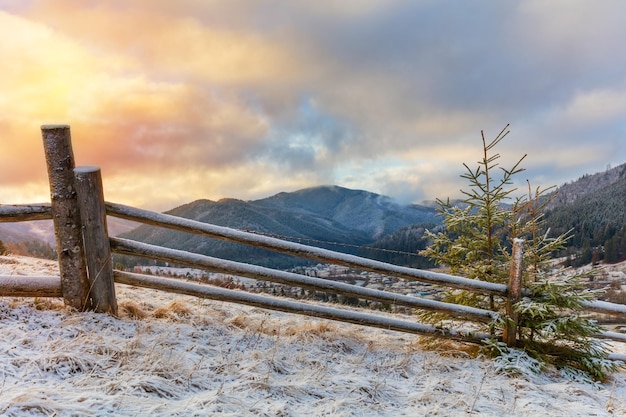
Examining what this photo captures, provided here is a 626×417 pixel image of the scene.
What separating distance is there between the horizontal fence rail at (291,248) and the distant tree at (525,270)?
0.45 metres

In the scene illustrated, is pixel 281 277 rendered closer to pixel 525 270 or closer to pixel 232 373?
pixel 232 373

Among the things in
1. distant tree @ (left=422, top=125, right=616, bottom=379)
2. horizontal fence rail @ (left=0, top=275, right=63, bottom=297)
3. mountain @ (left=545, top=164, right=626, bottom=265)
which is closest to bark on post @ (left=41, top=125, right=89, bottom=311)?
horizontal fence rail @ (left=0, top=275, right=63, bottom=297)

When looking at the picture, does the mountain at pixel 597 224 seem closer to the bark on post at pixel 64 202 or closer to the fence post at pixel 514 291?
the fence post at pixel 514 291

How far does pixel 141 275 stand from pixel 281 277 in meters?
1.63

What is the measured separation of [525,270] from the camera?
211 inches

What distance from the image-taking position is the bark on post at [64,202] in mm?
3906

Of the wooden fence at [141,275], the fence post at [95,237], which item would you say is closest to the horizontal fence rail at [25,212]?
the wooden fence at [141,275]

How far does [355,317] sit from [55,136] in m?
3.91

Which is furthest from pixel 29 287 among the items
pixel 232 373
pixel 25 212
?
pixel 232 373

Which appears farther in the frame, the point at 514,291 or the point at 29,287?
the point at 514,291

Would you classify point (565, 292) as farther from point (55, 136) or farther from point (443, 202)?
point (55, 136)

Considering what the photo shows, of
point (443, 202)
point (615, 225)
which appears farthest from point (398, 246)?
point (443, 202)

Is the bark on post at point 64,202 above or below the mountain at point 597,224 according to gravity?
above

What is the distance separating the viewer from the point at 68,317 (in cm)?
387
